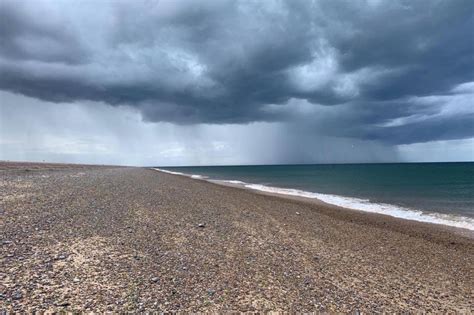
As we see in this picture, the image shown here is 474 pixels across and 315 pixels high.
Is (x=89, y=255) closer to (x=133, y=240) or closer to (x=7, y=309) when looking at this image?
(x=133, y=240)

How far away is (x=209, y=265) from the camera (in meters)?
9.60

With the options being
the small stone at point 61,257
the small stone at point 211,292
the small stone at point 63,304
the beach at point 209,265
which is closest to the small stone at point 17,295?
the beach at point 209,265

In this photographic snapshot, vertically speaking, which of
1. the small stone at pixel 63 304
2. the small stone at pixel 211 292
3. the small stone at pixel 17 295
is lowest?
the small stone at pixel 211 292

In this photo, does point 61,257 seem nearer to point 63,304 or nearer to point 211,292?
point 63,304

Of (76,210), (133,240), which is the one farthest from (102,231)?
(76,210)

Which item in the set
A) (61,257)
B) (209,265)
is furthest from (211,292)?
(61,257)

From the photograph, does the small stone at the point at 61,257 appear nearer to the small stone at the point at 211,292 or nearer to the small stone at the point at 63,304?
the small stone at the point at 63,304

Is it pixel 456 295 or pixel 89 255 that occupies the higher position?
pixel 89 255

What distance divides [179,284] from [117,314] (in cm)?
203

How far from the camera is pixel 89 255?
9469 mm

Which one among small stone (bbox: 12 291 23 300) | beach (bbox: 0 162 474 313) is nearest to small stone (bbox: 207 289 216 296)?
beach (bbox: 0 162 474 313)

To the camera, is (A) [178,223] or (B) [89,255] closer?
(B) [89,255]

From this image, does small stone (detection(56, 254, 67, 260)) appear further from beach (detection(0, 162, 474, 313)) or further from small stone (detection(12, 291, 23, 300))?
small stone (detection(12, 291, 23, 300))

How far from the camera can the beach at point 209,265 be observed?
719cm
